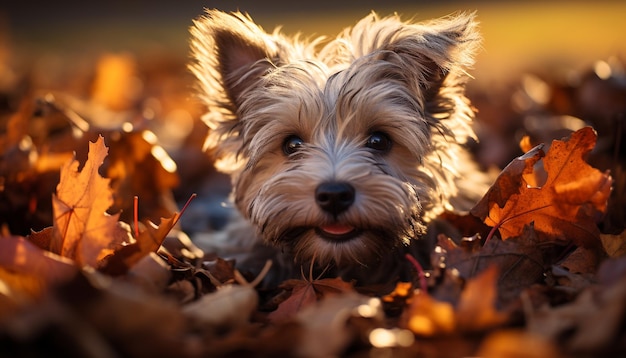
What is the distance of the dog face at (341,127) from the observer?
3.56m

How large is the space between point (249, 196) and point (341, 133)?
702mm

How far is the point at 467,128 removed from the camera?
436 centimetres

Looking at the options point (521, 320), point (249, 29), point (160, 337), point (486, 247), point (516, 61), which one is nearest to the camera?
point (160, 337)

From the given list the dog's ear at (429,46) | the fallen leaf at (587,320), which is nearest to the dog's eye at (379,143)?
the dog's ear at (429,46)

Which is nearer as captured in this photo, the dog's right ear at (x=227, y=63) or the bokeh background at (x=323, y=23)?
the dog's right ear at (x=227, y=63)

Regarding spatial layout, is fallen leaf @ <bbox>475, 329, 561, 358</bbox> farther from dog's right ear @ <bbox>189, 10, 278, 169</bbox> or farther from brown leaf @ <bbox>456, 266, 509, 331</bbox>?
dog's right ear @ <bbox>189, 10, 278, 169</bbox>

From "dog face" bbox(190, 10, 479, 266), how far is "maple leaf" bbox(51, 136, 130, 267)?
0.99 metres

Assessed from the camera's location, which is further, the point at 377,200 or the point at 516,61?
the point at 516,61

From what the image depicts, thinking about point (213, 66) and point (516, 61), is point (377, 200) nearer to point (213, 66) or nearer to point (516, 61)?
point (213, 66)

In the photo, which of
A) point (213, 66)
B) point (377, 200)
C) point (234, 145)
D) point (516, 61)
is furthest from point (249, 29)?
point (516, 61)

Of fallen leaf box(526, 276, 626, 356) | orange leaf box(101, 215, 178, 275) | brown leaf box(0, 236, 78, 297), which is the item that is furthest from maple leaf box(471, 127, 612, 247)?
brown leaf box(0, 236, 78, 297)

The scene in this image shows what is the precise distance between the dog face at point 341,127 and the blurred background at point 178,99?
1.65 ft

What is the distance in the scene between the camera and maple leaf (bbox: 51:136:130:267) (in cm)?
291

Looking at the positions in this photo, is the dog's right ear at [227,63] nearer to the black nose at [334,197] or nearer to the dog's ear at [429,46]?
the dog's ear at [429,46]
